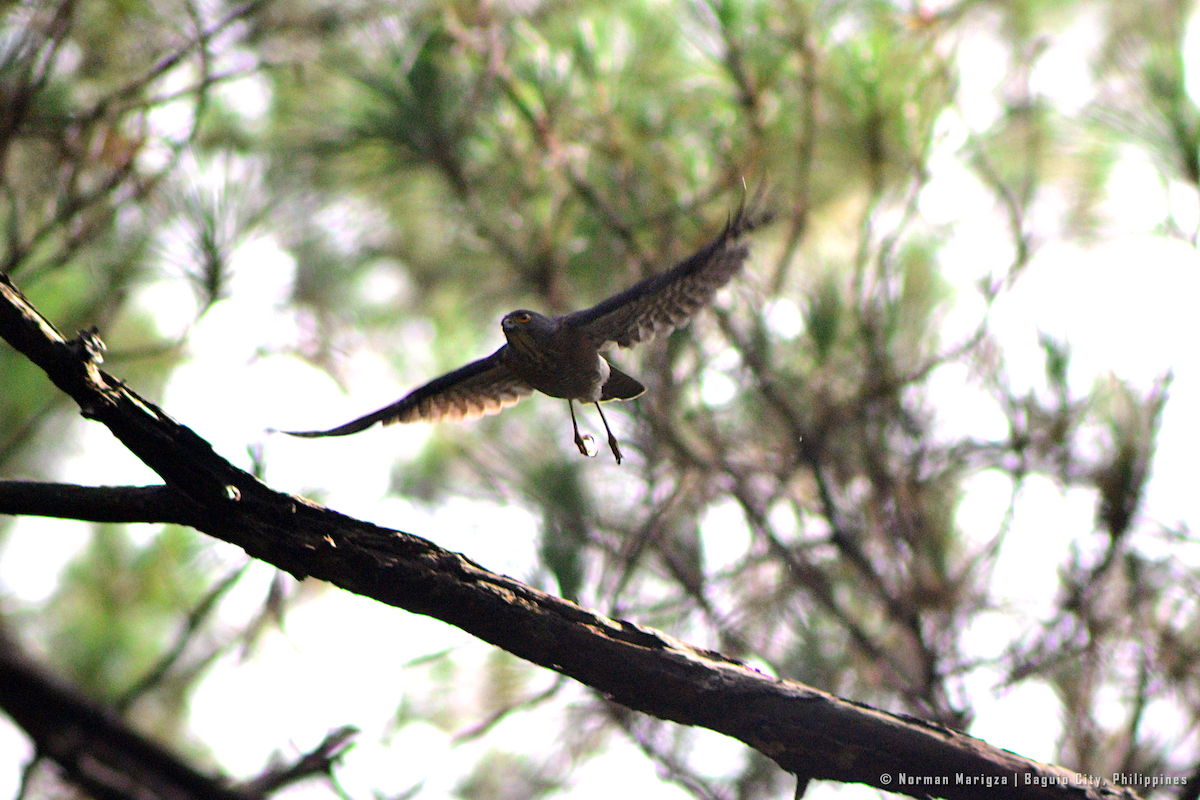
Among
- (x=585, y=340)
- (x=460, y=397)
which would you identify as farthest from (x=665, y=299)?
(x=460, y=397)

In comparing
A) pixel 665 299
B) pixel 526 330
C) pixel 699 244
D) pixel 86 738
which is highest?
pixel 699 244

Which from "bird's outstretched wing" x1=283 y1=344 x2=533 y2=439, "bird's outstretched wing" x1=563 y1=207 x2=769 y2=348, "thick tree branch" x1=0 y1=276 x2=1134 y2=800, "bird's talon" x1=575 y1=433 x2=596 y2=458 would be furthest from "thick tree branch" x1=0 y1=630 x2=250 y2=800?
"bird's outstretched wing" x1=563 y1=207 x2=769 y2=348

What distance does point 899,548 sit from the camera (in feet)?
9.88

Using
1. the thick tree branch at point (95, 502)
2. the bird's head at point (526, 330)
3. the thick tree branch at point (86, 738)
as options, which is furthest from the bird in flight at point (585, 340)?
the thick tree branch at point (86, 738)

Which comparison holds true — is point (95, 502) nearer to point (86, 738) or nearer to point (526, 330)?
point (526, 330)

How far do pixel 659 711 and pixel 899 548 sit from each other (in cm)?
162

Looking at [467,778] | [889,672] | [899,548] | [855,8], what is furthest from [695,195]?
[467,778]

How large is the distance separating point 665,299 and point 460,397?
0.66m

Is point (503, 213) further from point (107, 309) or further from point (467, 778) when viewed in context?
point (467, 778)

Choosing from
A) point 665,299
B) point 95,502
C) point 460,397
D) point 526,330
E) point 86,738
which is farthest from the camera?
point 86,738

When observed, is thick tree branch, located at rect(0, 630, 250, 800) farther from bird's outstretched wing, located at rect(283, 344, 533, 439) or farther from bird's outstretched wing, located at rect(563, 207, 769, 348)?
bird's outstretched wing, located at rect(563, 207, 769, 348)

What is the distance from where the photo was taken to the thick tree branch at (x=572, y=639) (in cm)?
144

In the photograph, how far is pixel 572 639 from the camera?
1598 mm

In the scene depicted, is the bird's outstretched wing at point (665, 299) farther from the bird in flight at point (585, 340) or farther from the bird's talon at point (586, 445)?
the bird's talon at point (586, 445)
